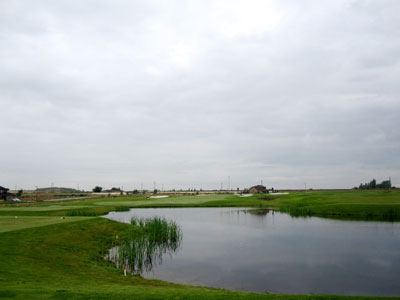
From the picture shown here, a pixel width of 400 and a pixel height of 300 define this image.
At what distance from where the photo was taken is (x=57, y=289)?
1162cm

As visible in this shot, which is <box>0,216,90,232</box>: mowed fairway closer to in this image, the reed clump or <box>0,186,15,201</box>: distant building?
the reed clump

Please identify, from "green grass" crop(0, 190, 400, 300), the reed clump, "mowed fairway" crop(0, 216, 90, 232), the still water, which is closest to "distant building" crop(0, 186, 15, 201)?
"mowed fairway" crop(0, 216, 90, 232)

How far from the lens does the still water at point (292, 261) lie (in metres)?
17.1

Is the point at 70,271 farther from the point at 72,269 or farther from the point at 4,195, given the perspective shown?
the point at 4,195

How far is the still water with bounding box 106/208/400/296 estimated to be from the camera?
17109mm

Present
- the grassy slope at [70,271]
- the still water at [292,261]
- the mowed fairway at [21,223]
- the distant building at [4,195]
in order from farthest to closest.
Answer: the distant building at [4,195] < the mowed fairway at [21,223] < the still water at [292,261] < the grassy slope at [70,271]

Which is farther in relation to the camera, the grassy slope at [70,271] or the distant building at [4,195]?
the distant building at [4,195]

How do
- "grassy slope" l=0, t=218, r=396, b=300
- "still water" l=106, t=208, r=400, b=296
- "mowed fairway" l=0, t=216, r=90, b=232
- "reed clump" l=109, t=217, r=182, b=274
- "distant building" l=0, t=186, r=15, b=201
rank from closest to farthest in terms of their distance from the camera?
"grassy slope" l=0, t=218, r=396, b=300
"still water" l=106, t=208, r=400, b=296
"reed clump" l=109, t=217, r=182, b=274
"mowed fairway" l=0, t=216, r=90, b=232
"distant building" l=0, t=186, r=15, b=201

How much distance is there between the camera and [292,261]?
72.3 feet

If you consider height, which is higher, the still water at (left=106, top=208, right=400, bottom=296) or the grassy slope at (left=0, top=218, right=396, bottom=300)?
the grassy slope at (left=0, top=218, right=396, bottom=300)

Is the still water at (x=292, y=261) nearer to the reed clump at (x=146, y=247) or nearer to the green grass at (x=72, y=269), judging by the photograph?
the reed clump at (x=146, y=247)

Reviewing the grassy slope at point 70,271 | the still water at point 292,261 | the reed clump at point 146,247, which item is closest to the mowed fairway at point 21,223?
the grassy slope at point 70,271

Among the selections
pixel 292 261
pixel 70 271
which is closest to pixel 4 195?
pixel 70 271

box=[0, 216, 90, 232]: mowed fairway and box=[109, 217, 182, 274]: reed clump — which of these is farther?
box=[0, 216, 90, 232]: mowed fairway
